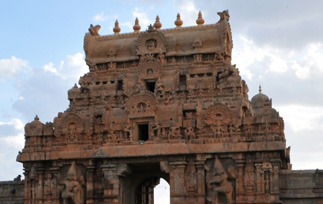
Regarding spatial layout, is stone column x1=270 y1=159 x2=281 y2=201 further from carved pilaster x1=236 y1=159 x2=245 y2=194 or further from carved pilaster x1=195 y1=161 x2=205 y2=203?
carved pilaster x1=195 y1=161 x2=205 y2=203

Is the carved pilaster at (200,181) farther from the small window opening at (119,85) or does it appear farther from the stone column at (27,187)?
the stone column at (27,187)

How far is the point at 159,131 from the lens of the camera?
3356 cm

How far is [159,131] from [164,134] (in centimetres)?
31

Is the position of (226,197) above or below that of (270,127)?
below

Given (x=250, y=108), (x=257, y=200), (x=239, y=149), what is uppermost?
(x=250, y=108)

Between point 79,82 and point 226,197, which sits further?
point 79,82

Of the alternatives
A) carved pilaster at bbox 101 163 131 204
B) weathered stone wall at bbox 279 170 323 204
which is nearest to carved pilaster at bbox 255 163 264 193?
weathered stone wall at bbox 279 170 323 204

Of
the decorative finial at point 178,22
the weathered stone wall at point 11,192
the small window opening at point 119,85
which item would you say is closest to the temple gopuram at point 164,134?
the small window opening at point 119,85

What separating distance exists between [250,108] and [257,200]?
5572 millimetres

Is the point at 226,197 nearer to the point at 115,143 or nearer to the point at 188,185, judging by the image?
the point at 188,185

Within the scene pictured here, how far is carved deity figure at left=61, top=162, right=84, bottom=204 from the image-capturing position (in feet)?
111

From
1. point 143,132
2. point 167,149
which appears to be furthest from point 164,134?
point 143,132

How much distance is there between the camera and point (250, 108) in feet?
115

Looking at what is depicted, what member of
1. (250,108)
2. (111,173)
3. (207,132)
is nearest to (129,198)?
(111,173)
